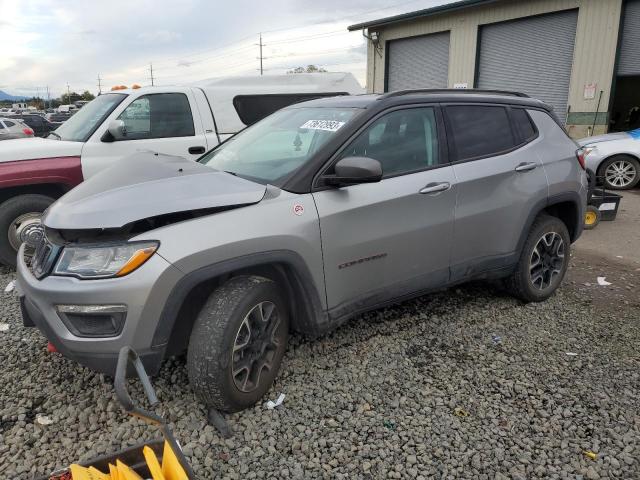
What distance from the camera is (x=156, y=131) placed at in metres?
5.94

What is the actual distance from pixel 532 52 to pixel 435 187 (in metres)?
13.7

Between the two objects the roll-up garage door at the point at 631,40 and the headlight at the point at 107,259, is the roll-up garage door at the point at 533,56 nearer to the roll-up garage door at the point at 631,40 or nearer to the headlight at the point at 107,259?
the roll-up garage door at the point at 631,40

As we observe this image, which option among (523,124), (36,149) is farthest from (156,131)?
(523,124)

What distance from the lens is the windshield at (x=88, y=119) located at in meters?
5.66

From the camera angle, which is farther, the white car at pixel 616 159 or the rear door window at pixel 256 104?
the white car at pixel 616 159

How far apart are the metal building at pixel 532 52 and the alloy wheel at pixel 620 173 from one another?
4.42 meters

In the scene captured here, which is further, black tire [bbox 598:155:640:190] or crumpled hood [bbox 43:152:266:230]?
black tire [bbox 598:155:640:190]

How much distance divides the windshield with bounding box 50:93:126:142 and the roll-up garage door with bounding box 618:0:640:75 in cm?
1269

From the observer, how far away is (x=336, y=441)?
2.58m

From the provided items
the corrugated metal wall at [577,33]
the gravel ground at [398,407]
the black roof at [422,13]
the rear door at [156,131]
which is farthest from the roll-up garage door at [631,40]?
A: the rear door at [156,131]

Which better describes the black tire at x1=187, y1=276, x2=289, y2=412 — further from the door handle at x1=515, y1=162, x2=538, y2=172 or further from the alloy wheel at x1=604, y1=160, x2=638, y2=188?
the alloy wheel at x1=604, y1=160, x2=638, y2=188

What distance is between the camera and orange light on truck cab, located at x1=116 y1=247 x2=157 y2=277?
92.1 inches

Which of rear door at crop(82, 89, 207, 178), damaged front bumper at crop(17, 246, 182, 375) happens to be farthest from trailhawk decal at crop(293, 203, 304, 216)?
rear door at crop(82, 89, 207, 178)

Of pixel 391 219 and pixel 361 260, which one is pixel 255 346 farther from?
pixel 391 219
